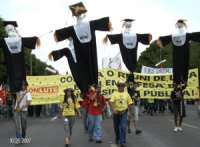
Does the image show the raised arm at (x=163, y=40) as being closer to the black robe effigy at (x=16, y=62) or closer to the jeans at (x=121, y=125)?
the black robe effigy at (x=16, y=62)

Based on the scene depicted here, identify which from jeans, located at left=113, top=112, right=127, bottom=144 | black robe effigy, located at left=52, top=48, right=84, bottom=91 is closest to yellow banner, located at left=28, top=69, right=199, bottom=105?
black robe effigy, located at left=52, top=48, right=84, bottom=91

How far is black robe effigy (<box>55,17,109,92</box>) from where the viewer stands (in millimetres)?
18359

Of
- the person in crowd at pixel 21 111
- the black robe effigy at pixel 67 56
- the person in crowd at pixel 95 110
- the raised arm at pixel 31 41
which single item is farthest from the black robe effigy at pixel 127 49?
the person in crowd at pixel 21 111

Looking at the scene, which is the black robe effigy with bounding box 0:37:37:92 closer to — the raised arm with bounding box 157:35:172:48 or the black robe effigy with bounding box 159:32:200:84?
the raised arm with bounding box 157:35:172:48

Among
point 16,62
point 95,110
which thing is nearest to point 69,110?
point 95,110

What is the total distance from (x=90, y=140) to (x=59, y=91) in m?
13.8

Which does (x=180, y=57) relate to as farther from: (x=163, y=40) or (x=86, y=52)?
(x=86, y=52)

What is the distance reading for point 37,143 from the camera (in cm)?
1470

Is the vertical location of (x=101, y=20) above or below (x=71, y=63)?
above

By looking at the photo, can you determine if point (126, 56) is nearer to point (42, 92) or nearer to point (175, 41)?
point (175, 41)

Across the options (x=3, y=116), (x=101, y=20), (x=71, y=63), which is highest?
(x=101, y=20)

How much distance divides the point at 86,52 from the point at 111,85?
30.2ft

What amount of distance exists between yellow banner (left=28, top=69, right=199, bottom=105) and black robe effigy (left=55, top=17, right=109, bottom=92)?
868 cm

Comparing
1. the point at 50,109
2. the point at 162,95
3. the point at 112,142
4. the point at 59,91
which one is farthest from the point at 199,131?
the point at 50,109
